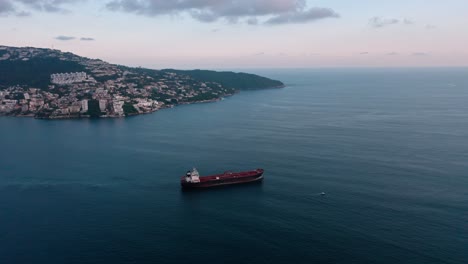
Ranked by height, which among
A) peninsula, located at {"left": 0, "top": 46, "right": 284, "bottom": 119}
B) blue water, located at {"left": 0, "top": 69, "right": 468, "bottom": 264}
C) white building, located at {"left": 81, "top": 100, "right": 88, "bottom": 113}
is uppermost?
peninsula, located at {"left": 0, "top": 46, "right": 284, "bottom": 119}

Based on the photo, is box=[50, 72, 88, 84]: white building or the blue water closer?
the blue water

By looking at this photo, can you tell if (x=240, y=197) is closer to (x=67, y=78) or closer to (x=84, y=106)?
(x=84, y=106)

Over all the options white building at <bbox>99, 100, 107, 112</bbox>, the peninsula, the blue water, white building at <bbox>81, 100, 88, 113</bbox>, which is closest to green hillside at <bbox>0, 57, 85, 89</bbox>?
the peninsula

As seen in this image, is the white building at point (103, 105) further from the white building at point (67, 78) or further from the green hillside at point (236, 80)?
the green hillside at point (236, 80)

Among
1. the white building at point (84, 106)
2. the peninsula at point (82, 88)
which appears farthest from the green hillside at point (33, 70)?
the white building at point (84, 106)

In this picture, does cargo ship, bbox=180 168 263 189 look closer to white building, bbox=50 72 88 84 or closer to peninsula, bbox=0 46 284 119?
peninsula, bbox=0 46 284 119

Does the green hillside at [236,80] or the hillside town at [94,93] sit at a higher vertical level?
the green hillside at [236,80]
